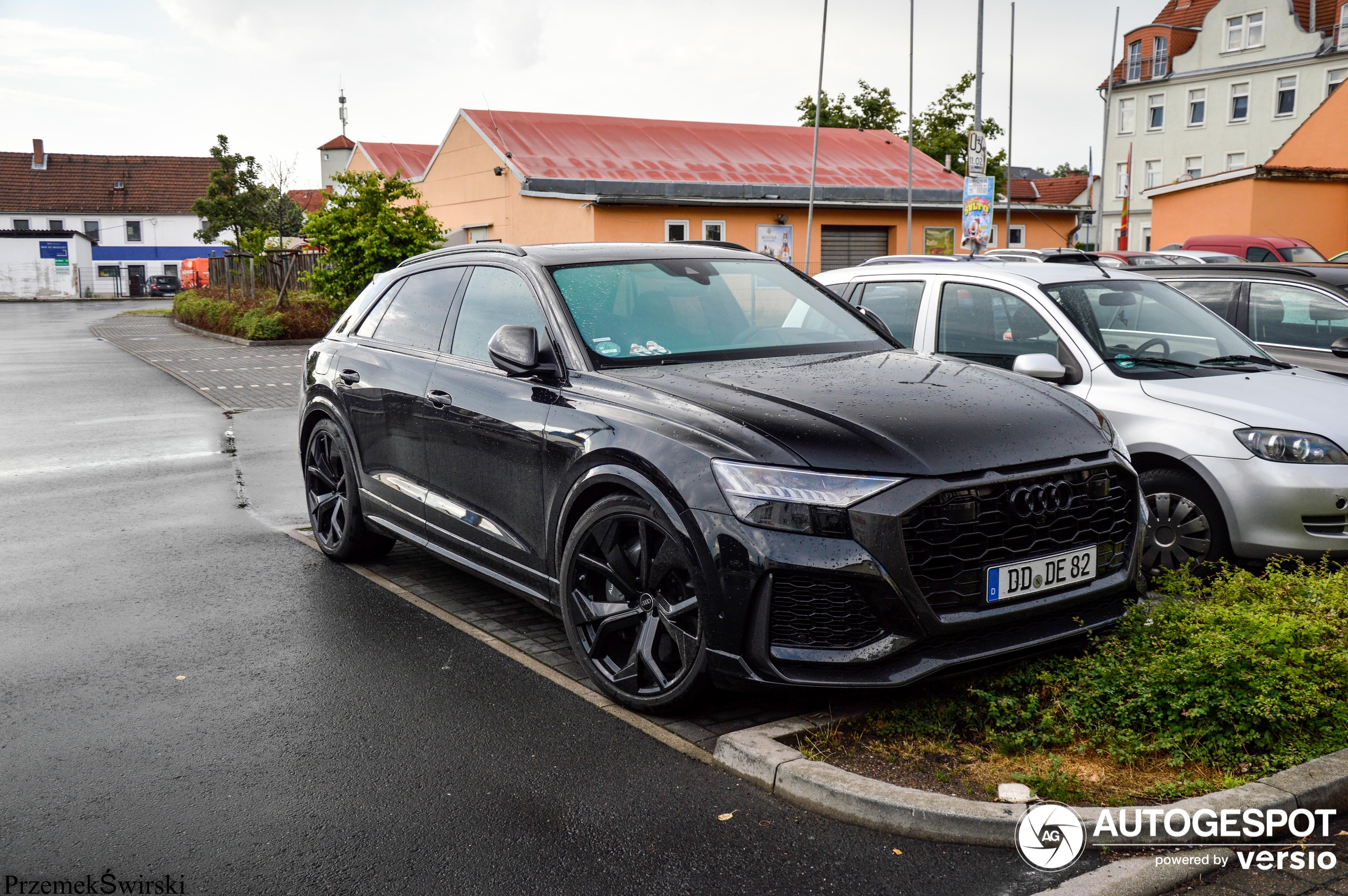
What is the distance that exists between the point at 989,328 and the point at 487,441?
3222 millimetres

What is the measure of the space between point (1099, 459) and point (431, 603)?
3443 millimetres

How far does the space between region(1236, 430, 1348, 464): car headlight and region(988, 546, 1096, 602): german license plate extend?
1939 millimetres

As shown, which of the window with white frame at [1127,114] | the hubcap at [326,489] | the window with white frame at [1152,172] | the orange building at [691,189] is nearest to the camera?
the hubcap at [326,489]

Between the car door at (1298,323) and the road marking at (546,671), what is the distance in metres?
5.71

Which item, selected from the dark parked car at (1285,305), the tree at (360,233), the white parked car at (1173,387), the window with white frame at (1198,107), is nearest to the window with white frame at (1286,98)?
the window with white frame at (1198,107)

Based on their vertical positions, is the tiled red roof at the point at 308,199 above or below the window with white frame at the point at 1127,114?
below

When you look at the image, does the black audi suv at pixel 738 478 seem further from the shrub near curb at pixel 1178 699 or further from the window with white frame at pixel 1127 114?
the window with white frame at pixel 1127 114

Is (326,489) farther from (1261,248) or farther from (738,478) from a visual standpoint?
(1261,248)

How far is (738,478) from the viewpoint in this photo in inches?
154

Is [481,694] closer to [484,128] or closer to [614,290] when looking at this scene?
[614,290]

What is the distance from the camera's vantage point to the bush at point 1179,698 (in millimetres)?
3879

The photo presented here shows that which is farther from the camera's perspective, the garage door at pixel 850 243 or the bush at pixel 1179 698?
the garage door at pixel 850 243

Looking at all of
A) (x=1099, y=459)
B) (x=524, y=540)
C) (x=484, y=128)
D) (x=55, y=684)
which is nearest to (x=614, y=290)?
(x=524, y=540)

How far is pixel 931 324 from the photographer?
23.4ft
